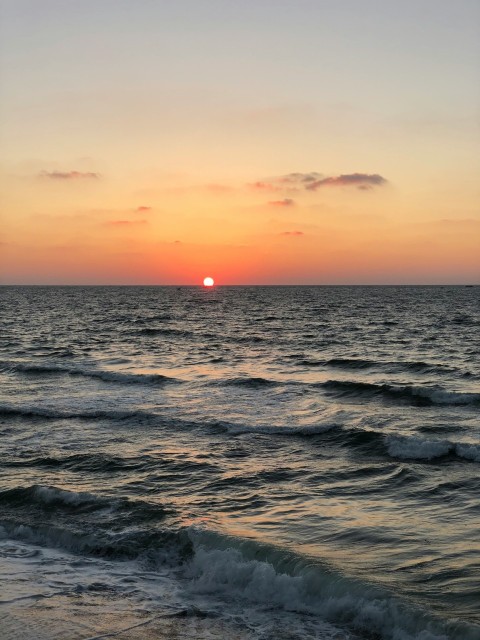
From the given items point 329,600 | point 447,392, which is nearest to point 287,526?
point 329,600

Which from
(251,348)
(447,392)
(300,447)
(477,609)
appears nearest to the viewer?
(477,609)

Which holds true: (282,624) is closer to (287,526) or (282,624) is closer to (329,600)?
(329,600)

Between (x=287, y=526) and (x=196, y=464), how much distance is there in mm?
5173

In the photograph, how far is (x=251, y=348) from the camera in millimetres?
51406

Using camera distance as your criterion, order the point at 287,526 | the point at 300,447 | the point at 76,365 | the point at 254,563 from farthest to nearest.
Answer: the point at 76,365 < the point at 300,447 < the point at 287,526 < the point at 254,563

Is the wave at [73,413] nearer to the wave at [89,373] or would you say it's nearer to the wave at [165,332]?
the wave at [89,373]

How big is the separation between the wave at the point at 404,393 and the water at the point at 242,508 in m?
0.12

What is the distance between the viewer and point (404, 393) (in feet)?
94.6

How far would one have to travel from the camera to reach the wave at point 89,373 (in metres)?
33.8

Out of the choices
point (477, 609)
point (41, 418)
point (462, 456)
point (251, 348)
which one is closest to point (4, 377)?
point (41, 418)

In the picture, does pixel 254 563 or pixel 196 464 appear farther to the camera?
pixel 196 464

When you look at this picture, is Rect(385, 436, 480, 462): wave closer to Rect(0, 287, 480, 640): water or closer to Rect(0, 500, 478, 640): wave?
Rect(0, 287, 480, 640): water

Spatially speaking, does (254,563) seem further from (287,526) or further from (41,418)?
(41,418)

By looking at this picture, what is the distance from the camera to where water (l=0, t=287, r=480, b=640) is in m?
A: 10.1
